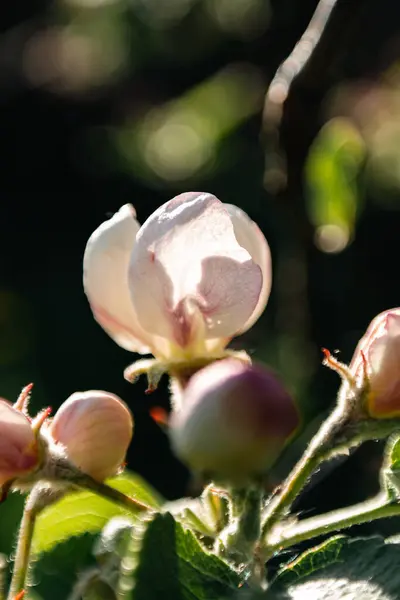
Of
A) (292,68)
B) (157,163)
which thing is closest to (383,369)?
(292,68)

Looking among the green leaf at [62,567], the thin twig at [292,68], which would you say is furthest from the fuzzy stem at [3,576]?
the thin twig at [292,68]

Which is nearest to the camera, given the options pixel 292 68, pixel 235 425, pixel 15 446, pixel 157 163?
pixel 235 425

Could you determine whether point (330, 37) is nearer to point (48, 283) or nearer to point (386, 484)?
point (386, 484)

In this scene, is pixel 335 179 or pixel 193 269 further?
pixel 335 179

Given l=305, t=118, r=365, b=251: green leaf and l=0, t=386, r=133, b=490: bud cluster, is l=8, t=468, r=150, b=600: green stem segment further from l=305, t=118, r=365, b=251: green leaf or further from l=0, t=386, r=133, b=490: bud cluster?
l=305, t=118, r=365, b=251: green leaf

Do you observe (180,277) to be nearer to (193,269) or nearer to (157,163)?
(193,269)

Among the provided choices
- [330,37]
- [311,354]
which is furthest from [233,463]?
[311,354]
